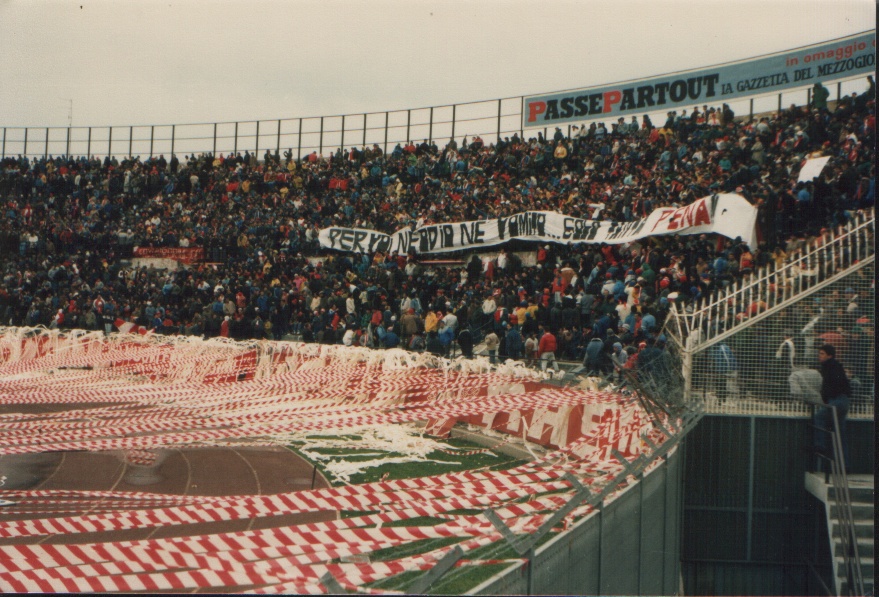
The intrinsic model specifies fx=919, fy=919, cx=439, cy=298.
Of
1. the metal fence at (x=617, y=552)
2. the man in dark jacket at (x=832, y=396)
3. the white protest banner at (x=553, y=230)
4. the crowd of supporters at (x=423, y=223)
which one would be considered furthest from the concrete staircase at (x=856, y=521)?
the white protest banner at (x=553, y=230)

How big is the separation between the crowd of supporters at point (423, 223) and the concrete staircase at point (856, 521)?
2898 millimetres

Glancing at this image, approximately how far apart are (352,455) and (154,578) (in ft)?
28.7

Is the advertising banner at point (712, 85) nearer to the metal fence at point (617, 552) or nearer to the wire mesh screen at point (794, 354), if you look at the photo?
the wire mesh screen at point (794, 354)

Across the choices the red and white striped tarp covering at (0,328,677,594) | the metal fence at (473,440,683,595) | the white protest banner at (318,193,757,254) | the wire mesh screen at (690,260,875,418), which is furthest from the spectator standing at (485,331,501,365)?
the metal fence at (473,440,683,595)

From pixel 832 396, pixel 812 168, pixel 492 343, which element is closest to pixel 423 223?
pixel 492 343

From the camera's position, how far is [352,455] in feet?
47.6

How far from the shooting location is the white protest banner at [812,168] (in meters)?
17.2

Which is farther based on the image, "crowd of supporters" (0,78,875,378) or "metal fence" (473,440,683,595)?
"crowd of supporters" (0,78,875,378)

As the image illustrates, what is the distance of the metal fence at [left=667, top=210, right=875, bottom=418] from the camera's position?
A: 39.0ft

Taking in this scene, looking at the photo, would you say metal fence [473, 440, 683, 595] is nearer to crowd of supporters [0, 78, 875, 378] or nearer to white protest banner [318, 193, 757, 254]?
crowd of supporters [0, 78, 875, 378]

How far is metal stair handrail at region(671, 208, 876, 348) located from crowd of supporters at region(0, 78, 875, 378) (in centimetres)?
90

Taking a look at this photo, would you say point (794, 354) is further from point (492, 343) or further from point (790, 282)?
point (492, 343)

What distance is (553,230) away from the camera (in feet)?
75.4

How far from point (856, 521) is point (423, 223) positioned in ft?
60.1
